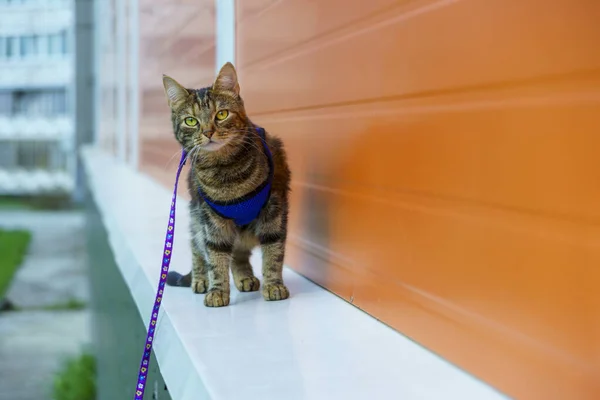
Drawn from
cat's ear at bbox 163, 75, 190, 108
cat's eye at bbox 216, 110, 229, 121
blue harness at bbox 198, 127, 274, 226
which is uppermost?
cat's ear at bbox 163, 75, 190, 108

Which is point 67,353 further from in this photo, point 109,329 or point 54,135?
point 54,135

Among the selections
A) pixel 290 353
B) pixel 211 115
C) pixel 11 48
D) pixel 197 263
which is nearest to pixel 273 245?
pixel 197 263

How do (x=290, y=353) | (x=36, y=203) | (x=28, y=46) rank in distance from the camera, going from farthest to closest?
(x=28, y=46) < (x=36, y=203) < (x=290, y=353)

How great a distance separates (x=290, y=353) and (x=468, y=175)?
42 cm

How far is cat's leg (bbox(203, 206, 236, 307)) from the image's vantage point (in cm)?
158

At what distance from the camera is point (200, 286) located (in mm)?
1721

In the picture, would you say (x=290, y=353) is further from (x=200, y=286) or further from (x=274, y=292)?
(x=200, y=286)

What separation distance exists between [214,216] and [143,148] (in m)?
4.00

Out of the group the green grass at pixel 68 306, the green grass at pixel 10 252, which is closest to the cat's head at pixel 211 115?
the green grass at pixel 68 306

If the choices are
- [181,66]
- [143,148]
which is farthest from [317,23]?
[143,148]

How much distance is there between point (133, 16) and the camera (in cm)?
604

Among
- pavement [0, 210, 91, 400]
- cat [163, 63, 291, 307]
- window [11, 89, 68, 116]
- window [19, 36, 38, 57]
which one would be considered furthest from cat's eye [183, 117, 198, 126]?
window [19, 36, 38, 57]

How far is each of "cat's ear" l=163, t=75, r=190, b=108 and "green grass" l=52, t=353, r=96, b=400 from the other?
2400 millimetres

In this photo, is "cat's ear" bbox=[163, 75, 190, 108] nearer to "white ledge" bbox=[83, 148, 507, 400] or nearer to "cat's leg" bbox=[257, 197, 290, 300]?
"cat's leg" bbox=[257, 197, 290, 300]
